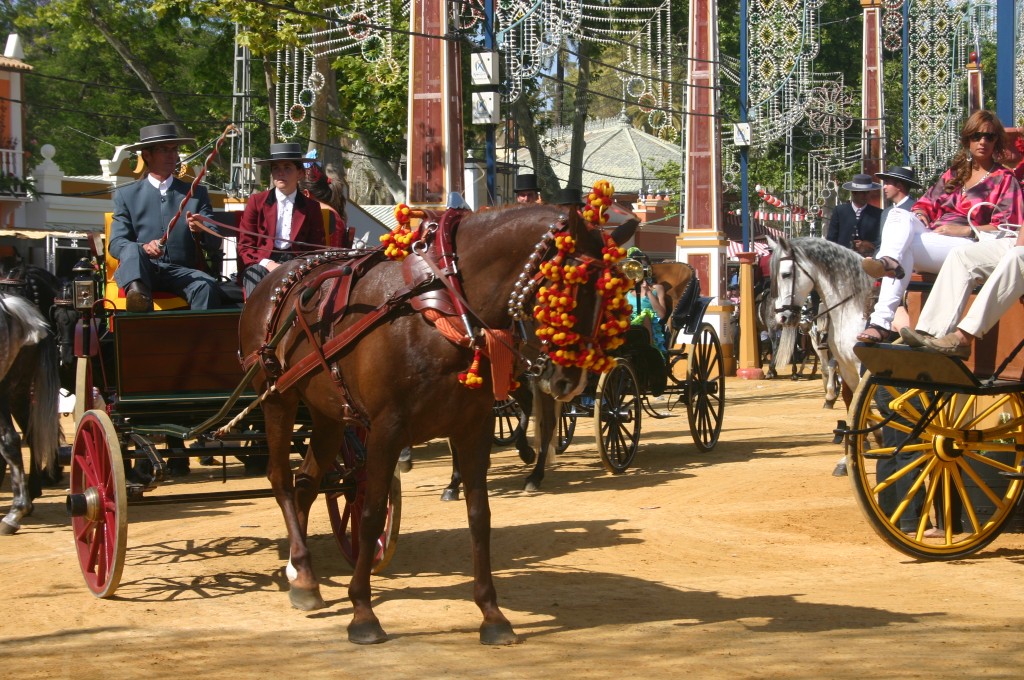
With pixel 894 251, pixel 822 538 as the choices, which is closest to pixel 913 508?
pixel 822 538

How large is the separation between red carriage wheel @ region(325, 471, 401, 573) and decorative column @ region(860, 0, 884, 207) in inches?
1129

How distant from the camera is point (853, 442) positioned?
777 cm

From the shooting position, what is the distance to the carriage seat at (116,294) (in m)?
8.18

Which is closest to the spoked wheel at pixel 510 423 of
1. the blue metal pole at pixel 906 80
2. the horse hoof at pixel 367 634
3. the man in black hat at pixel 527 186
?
the man in black hat at pixel 527 186

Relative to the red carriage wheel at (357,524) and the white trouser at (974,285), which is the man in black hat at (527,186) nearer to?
the red carriage wheel at (357,524)

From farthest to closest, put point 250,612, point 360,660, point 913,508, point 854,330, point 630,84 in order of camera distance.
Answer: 1. point 630,84
2. point 854,330
3. point 913,508
4. point 250,612
5. point 360,660

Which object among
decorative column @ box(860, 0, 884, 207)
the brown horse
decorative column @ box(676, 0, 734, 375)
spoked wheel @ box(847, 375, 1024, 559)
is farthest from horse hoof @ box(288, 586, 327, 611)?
decorative column @ box(860, 0, 884, 207)

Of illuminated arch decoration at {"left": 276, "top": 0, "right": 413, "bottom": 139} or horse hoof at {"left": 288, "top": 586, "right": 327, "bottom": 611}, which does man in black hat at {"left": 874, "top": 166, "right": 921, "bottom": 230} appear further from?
illuminated arch decoration at {"left": 276, "top": 0, "right": 413, "bottom": 139}

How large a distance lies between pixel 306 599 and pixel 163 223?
2.79 metres

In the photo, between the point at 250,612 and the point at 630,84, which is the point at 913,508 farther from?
the point at 630,84

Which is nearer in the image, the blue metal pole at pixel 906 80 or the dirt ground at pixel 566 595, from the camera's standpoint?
the dirt ground at pixel 566 595

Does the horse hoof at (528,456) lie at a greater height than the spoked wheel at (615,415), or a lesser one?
lesser

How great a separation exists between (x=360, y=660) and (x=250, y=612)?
1.26m

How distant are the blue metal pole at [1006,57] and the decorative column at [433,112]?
675 cm
